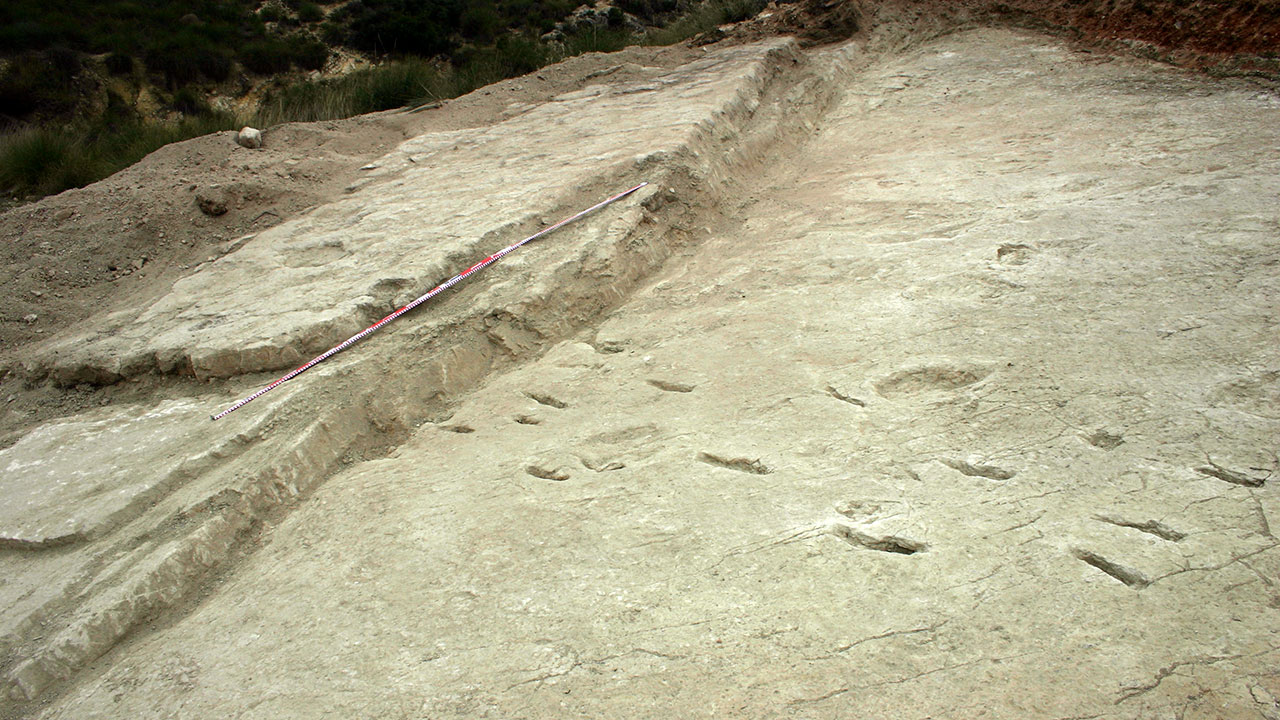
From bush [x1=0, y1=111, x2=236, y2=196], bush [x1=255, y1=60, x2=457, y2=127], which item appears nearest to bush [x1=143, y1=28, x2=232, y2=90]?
bush [x1=255, y1=60, x2=457, y2=127]

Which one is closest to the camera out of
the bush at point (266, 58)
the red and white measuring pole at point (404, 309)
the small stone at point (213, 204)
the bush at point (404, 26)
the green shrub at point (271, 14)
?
the red and white measuring pole at point (404, 309)

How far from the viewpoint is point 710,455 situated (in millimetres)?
2088

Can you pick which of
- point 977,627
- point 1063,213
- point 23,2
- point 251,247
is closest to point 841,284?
point 1063,213

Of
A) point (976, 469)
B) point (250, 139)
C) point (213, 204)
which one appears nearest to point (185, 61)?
point (250, 139)

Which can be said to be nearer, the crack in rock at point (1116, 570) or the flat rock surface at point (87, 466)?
the crack in rock at point (1116, 570)

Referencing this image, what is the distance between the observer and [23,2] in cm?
1369

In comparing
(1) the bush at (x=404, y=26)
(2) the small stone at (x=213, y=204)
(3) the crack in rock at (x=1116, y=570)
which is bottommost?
(3) the crack in rock at (x=1116, y=570)

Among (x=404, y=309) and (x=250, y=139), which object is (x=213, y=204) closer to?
(x=250, y=139)

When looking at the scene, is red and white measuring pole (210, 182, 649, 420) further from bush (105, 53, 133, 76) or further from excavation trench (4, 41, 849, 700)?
bush (105, 53, 133, 76)

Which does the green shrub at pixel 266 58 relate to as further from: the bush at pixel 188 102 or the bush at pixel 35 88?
the bush at pixel 35 88

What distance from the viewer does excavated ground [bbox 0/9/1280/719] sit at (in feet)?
4.75

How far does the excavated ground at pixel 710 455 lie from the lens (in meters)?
1.45

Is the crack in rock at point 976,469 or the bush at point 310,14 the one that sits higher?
the bush at point 310,14

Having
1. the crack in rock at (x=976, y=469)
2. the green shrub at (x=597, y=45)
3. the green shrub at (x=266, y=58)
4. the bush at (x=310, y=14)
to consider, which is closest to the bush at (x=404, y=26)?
the bush at (x=310, y=14)
